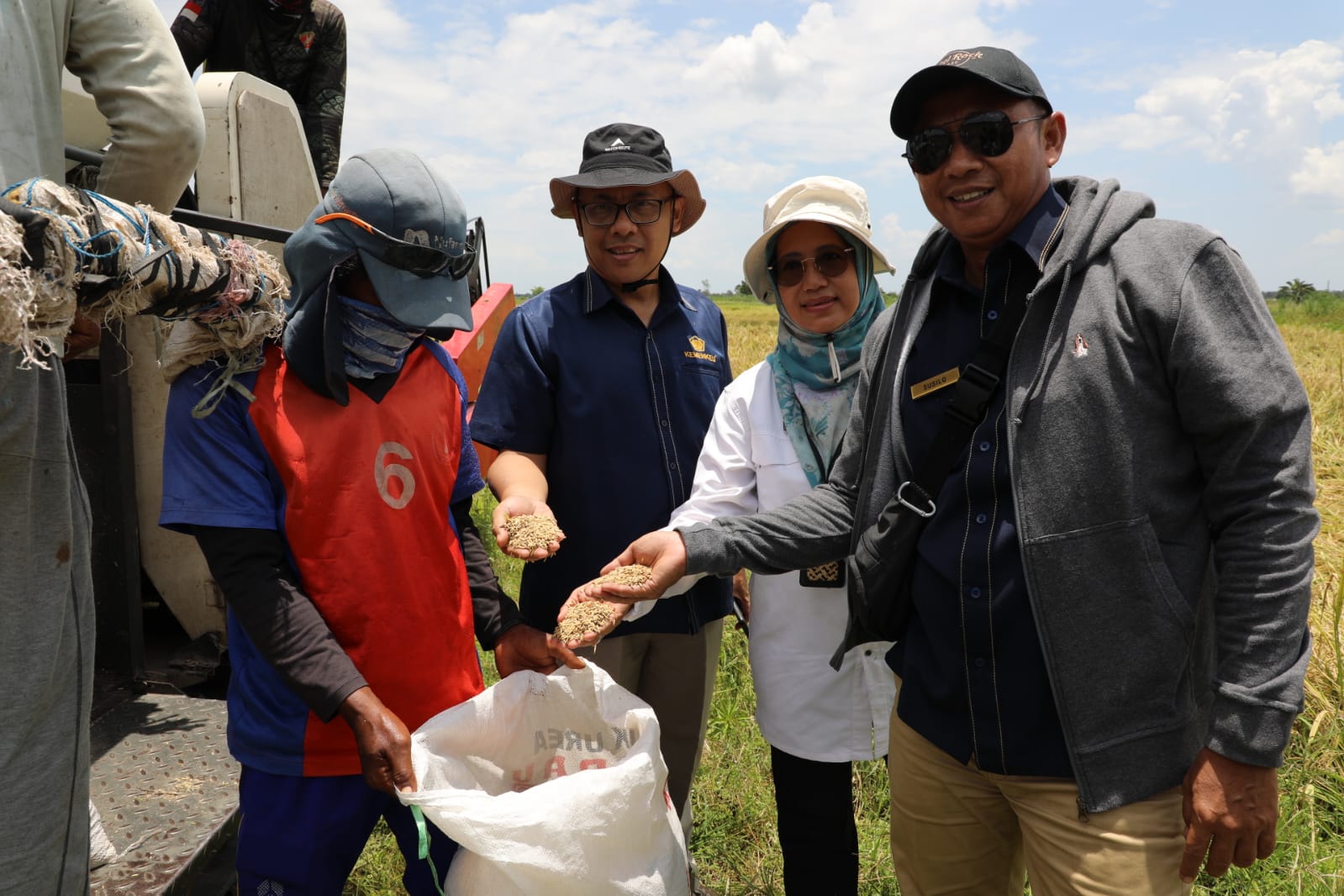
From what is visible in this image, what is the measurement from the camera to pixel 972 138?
1.82m

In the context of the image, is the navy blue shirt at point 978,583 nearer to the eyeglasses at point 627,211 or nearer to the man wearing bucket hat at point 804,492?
the man wearing bucket hat at point 804,492

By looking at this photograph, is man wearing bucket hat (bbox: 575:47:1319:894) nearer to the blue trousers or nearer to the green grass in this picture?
the blue trousers

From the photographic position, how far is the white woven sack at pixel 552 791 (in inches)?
67.8

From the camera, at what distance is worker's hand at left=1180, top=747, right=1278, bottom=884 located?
155cm

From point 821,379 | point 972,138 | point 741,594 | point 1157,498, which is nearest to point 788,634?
point 741,594

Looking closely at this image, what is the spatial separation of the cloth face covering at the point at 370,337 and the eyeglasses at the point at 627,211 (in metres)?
0.90

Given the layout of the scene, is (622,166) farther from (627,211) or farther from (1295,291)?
(1295,291)

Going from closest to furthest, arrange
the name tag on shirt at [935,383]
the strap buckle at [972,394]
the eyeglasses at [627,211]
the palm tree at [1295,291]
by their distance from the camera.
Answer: the strap buckle at [972,394], the name tag on shirt at [935,383], the eyeglasses at [627,211], the palm tree at [1295,291]

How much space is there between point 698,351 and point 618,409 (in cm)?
33

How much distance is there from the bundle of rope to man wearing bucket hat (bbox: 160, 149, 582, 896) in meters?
0.06

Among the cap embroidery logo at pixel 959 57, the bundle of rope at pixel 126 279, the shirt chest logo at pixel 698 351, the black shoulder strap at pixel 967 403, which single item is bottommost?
the black shoulder strap at pixel 967 403

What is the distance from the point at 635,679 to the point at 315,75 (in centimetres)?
371

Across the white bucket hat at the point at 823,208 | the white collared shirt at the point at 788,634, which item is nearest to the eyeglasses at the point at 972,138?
the white bucket hat at the point at 823,208

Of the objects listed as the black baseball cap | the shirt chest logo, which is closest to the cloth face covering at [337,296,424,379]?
the shirt chest logo
